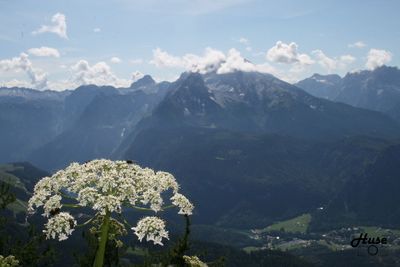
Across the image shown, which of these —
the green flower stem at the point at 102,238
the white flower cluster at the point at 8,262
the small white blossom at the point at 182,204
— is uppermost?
the small white blossom at the point at 182,204

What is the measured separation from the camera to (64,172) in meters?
14.7

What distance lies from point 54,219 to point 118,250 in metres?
7.29

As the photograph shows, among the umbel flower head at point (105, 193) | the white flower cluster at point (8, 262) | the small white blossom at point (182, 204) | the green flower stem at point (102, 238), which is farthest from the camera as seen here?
the small white blossom at point (182, 204)

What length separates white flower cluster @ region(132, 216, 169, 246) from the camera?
12875 mm

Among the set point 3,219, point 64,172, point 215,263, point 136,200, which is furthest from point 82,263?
point 136,200

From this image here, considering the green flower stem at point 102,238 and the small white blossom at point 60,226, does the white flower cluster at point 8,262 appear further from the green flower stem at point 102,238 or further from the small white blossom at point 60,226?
the green flower stem at point 102,238

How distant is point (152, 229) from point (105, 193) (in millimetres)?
1471

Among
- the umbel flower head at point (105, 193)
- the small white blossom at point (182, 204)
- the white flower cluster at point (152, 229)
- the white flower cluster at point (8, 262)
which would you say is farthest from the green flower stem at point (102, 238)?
the white flower cluster at point (8, 262)

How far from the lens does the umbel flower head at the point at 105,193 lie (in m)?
12.8

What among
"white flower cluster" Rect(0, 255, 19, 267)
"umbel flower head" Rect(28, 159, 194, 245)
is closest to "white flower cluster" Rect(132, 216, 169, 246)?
"umbel flower head" Rect(28, 159, 194, 245)

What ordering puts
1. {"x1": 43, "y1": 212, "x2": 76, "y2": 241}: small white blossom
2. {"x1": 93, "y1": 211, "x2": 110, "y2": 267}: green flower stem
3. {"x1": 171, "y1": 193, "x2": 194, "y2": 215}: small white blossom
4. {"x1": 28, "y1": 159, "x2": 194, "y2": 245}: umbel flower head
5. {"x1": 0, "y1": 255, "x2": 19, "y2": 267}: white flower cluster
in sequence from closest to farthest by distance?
{"x1": 43, "y1": 212, "x2": 76, "y2": 241}: small white blossom, {"x1": 28, "y1": 159, "x2": 194, "y2": 245}: umbel flower head, {"x1": 93, "y1": 211, "x2": 110, "y2": 267}: green flower stem, {"x1": 0, "y1": 255, "x2": 19, "y2": 267}: white flower cluster, {"x1": 171, "y1": 193, "x2": 194, "y2": 215}: small white blossom

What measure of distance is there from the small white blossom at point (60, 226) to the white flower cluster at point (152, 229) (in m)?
1.55

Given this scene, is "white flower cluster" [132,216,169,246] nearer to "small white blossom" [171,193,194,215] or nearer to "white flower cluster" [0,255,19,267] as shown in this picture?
"small white blossom" [171,193,194,215]

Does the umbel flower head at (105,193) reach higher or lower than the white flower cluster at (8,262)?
higher
